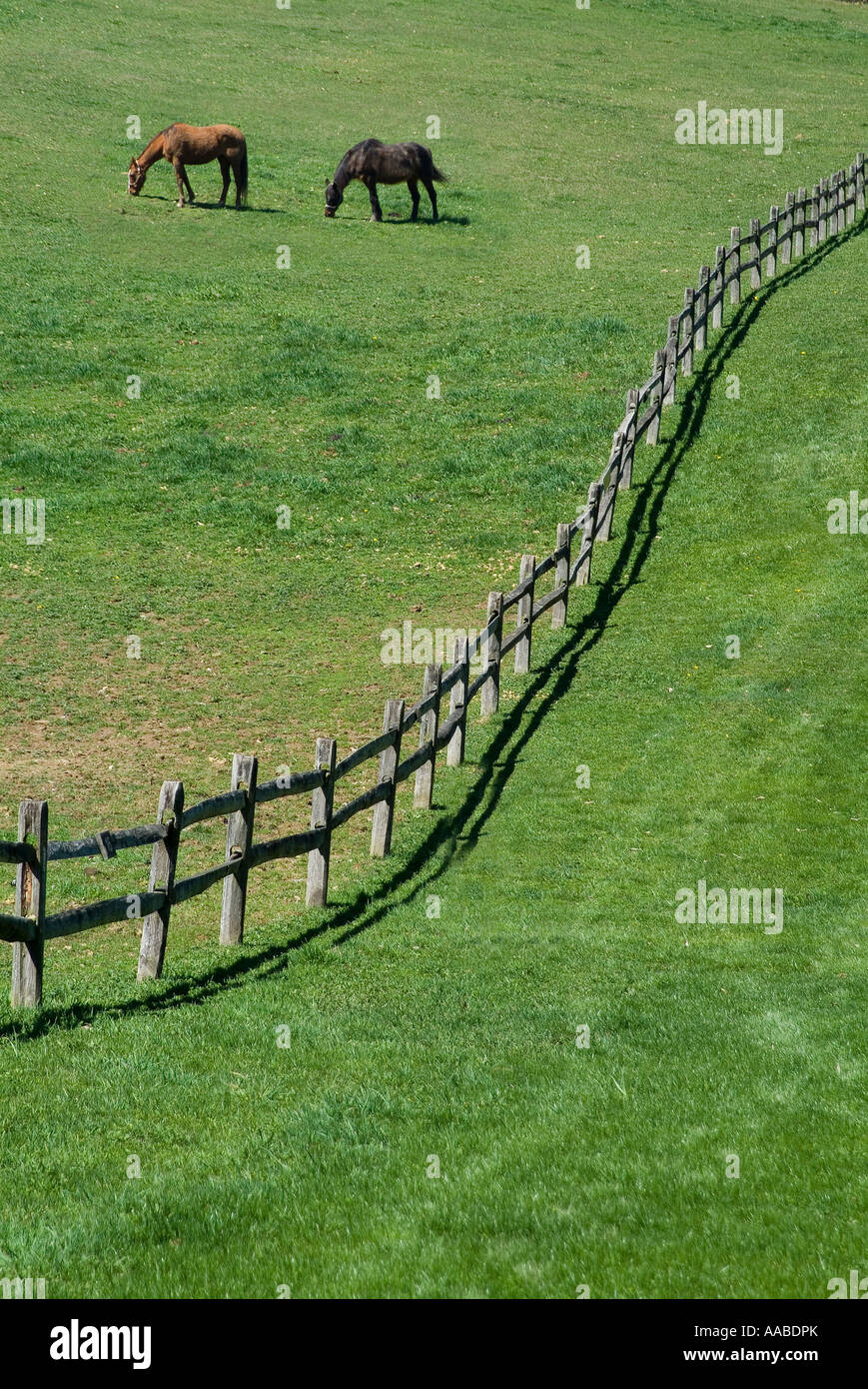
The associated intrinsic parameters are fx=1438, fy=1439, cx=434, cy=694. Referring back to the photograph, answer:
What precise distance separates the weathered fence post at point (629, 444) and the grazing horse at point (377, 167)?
631 inches

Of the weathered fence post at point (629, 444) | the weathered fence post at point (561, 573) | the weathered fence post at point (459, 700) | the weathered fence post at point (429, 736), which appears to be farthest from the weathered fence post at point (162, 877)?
the weathered fence post at point (629, 444)

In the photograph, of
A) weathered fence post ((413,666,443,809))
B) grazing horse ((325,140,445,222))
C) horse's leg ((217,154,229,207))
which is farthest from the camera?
grazing horse ((325,140,445,222))

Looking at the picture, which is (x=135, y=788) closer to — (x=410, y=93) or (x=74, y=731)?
(x=74, y=731)

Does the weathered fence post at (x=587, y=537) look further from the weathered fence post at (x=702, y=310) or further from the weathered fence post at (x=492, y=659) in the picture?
the weathered fence post at (x=702, y=310)

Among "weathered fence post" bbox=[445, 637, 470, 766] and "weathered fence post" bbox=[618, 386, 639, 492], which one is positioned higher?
"weathered fence post" bbox=[618, 386, 639, 492]

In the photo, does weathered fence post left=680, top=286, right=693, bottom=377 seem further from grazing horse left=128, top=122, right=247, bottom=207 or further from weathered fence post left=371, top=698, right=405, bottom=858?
weathered fence post left=371, top=698, right=405, bottom=858

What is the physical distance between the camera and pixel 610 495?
21.8 meters

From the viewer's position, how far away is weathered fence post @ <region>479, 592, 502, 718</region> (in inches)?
639

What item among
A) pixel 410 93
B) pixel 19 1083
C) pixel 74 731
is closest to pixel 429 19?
pixel 410 93

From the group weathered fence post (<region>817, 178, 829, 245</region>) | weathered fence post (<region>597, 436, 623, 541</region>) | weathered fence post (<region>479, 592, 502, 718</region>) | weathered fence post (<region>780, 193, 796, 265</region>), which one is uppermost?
weathered fence post (<region>817, 178, 829, 245</region>)

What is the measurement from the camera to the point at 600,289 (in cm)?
3216

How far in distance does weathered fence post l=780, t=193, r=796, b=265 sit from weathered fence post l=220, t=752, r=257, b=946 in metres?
27.4

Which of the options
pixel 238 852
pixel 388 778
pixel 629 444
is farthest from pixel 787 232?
pixel 238 852

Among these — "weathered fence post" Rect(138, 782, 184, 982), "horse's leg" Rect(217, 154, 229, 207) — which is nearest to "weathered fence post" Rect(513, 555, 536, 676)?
"weathered fence post" Rect(138, 782, 184, 982)
